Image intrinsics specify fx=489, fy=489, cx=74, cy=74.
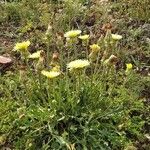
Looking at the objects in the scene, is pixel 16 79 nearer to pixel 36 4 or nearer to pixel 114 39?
pixel 114 39

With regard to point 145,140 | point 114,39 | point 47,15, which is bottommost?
point 145,140

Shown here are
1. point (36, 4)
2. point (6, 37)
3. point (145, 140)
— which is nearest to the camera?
point (145, 140)

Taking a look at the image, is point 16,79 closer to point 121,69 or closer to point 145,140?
point 121,69

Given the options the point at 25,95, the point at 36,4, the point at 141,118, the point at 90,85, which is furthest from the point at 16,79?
the point at 36,4

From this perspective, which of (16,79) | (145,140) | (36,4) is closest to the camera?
(145,140)

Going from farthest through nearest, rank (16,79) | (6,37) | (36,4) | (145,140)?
(36,4), (6,37), (16,79), (145,140)

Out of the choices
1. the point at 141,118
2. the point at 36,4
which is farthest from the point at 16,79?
the point at 36,4

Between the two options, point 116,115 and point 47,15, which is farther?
point 47,15

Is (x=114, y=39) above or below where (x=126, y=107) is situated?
above

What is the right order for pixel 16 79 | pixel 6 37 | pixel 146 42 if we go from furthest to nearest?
pixel 6 37 < pixel 146 42 < pixel 16 79
